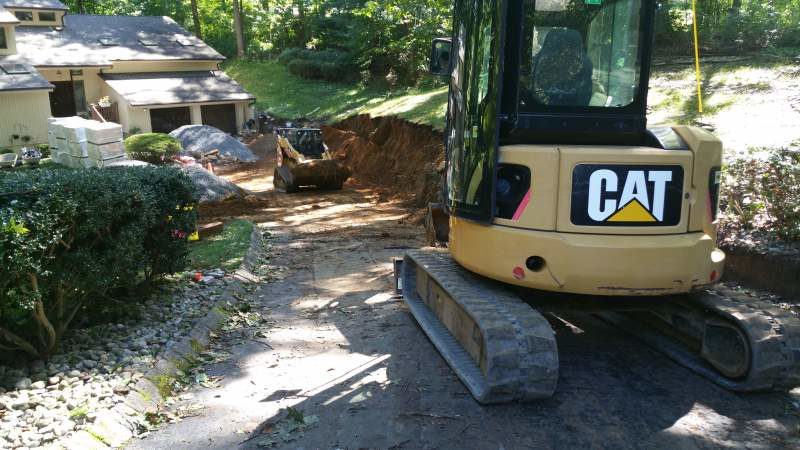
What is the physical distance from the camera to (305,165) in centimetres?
1923

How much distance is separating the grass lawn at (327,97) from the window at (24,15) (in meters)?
11.8

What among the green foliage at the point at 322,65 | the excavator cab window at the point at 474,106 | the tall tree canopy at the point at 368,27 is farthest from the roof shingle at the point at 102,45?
the excavator cab window at the point at 474,106

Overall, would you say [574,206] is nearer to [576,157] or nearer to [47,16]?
[576,157]

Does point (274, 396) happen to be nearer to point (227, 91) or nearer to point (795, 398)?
point (795, 398)

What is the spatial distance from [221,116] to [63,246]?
99.2ft

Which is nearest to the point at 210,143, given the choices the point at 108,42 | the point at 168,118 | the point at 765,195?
the point at 168,118

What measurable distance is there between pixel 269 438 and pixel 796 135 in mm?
9729

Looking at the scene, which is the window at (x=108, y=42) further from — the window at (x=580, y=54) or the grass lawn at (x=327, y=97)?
the window at (x=580, y=54)

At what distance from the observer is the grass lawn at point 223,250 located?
9094mm

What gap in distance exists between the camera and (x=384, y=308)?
774 cm

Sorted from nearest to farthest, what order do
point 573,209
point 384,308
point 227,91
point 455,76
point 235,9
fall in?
1. point 573,209
2. point 455,76
3. point 384,308
4. point 227,91
5. point 235,9

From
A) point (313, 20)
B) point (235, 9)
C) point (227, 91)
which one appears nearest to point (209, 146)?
point (227, 91)

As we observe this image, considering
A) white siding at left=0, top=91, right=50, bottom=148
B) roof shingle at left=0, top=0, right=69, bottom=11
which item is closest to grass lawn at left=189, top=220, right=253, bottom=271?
white siding at left=0, top=91, right=50, bottom=148

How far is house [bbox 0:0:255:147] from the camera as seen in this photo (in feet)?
92.0
